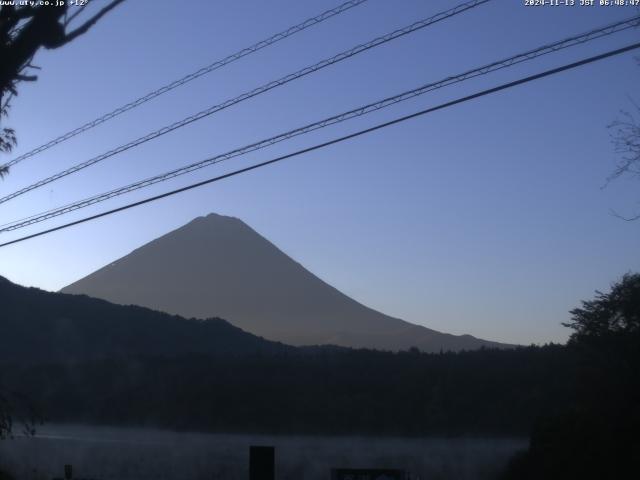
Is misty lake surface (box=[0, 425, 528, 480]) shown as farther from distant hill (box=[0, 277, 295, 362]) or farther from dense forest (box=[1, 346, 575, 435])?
distant hill (box=[0, 277, 295, 362])

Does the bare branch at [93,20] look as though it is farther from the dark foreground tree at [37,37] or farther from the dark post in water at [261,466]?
the dark post in water at [261,466]

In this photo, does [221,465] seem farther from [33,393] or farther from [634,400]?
[33,393]

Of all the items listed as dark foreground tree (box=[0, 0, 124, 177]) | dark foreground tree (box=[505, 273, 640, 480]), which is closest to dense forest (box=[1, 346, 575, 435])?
dark foreground tree (box=[505, 273, 640, 480])

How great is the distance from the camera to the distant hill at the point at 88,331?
5259cm

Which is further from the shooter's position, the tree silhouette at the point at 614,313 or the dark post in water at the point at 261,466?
the tree silhouette at the point at 614,313

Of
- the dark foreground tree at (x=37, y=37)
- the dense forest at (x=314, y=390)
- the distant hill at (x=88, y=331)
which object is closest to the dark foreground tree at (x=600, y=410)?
the dense forest at (x=314, y=390)

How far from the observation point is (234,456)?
28.4 m

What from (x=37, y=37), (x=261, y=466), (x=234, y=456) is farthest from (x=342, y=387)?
(x=37, y=37)

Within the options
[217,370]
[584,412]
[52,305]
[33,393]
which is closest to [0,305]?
[52,305]

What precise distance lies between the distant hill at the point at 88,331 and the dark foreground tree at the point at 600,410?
29.3 meters

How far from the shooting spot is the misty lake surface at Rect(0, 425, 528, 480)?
1019 inches

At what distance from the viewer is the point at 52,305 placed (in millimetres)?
56469

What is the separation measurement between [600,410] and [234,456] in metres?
11.9

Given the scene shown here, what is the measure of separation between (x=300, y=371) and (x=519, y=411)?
1250 cm
